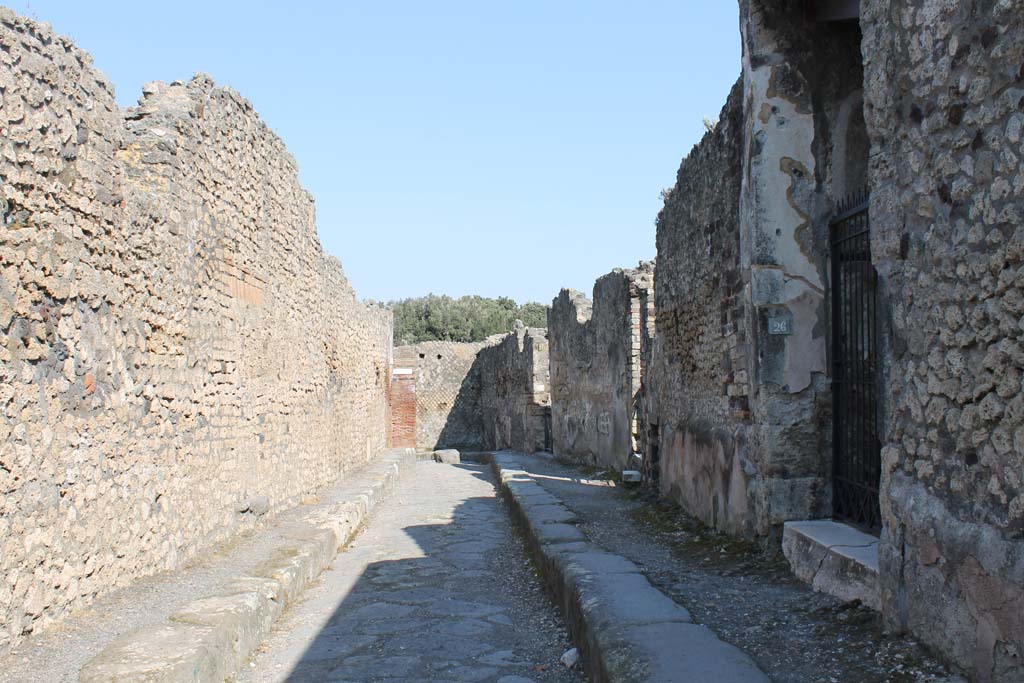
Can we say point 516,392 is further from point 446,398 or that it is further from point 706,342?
point 706,342

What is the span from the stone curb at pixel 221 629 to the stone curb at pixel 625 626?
4.92 ft

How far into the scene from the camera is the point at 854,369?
4.84m

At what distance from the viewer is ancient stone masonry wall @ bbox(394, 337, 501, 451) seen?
2806cm

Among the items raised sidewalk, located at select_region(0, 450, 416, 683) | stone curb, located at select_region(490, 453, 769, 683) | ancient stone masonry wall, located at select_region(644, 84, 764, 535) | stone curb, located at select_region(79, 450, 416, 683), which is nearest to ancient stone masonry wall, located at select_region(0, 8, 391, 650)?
raised sidewalk, located at select_region(0, 450, 416, 683)

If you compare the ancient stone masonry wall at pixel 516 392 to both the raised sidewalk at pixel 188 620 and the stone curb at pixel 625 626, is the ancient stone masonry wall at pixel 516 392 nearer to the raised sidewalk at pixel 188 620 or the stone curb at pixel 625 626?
the raised sidewalk at pixel 188 620

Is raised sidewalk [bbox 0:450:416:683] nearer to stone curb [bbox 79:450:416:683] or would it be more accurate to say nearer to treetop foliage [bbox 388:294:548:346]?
stone curb [bbox 79:450:416:683]

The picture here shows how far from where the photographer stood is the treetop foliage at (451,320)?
44.0 metres

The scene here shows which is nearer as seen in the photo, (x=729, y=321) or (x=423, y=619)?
(x=423, y=619)

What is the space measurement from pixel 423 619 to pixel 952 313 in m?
3.20

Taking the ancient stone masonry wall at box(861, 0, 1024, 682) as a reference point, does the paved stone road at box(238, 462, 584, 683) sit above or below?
below

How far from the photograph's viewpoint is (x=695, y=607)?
411 centimetres

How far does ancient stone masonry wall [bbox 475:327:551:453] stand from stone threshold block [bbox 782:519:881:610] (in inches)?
519

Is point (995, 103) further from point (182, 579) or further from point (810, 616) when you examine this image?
point (182, 579)

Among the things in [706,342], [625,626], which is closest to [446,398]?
[706,342]
